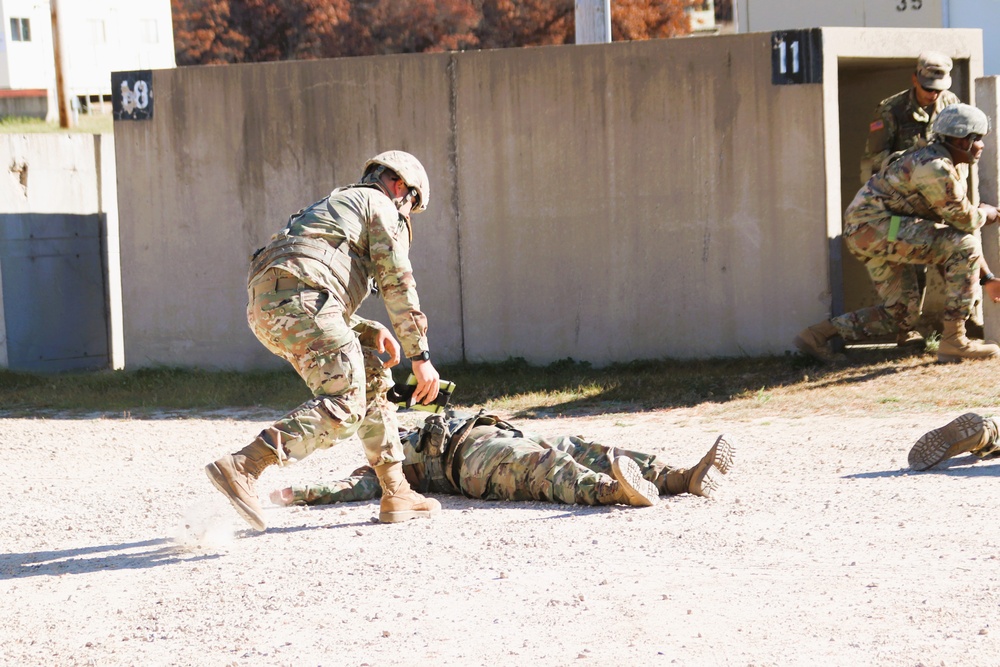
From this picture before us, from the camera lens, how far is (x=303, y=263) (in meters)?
4.98

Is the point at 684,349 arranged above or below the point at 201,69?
below

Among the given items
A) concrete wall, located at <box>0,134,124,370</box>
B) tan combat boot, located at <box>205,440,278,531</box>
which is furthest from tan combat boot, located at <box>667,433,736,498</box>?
concrete wall, located at <box>0,134,124,370</box>

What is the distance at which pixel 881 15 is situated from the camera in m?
15.2

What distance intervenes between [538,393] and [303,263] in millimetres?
4145

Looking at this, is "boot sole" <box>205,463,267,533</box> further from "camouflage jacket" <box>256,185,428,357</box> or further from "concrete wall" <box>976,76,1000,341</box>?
"concrete wall" <box>976,76,1000,341</box>

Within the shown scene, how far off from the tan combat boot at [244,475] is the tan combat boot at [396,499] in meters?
0.59

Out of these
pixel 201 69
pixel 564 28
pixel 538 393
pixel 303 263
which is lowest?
pixel 538 393

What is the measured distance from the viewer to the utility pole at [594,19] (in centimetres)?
1137

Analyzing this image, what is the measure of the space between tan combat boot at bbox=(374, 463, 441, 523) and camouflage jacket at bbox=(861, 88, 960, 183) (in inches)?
214

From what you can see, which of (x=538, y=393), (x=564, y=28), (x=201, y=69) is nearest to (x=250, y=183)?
(x=201, y=69)

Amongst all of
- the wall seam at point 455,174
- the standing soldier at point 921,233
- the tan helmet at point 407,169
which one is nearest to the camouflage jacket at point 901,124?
the standing soldier at point 921,233

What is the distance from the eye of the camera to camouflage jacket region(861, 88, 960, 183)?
9.27 meters

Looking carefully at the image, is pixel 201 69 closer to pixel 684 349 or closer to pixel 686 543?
pixel 684 349

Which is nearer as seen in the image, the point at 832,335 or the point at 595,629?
the point at 595,629
